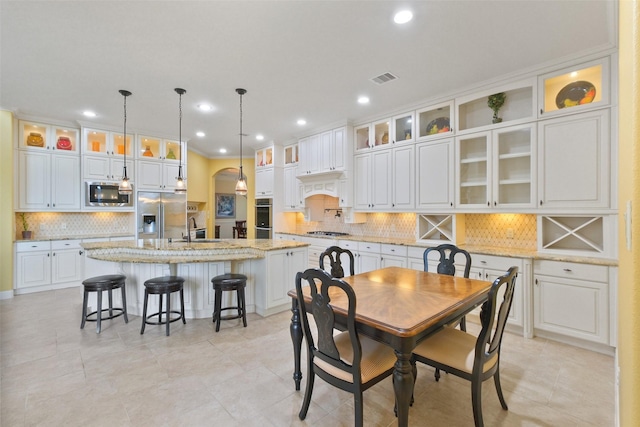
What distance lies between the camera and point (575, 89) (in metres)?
3.12

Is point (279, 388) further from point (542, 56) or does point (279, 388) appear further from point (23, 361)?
point (542, 56)

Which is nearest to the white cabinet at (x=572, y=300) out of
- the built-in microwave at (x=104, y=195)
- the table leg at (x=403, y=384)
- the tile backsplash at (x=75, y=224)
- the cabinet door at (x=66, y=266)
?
the table leg at (x=403, y=384)

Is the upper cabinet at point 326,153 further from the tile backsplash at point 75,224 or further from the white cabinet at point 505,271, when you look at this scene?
the tile backsplash at point 75,224

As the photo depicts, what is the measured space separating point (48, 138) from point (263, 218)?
A: 4.08 meters

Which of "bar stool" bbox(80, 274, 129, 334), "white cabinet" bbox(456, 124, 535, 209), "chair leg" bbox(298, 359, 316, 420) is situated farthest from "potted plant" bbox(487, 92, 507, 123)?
"bar stool" bbox(80, 274, 129, 334)

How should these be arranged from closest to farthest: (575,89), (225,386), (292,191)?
(225,386), (575,89), (292,191)

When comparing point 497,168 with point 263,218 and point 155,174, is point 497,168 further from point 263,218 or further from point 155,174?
point 155,174

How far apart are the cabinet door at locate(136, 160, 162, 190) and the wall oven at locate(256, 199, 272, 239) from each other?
6.98 feet

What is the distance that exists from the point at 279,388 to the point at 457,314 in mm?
1467

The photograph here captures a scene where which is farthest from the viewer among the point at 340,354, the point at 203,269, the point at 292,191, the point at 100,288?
the point at 292,191

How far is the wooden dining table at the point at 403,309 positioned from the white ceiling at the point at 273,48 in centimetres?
221

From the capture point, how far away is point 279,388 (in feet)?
7.45

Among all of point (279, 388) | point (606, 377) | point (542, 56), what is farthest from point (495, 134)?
point (279, 388)

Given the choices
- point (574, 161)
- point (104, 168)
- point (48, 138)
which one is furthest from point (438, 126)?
point (48, 138)
